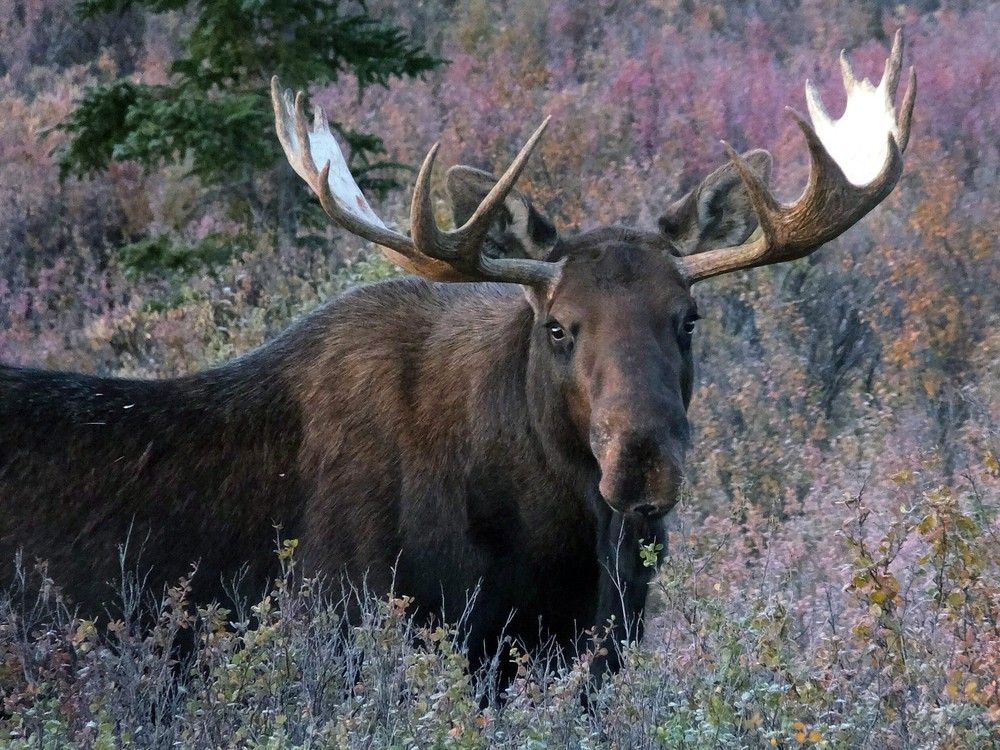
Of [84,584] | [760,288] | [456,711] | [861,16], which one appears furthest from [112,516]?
[861,16]

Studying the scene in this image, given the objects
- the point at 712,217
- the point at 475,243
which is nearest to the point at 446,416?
the point at 475,243

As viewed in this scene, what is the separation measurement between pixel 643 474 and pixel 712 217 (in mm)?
1234

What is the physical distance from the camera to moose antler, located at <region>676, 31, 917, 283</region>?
16.4 ft

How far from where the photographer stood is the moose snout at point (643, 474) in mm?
4648

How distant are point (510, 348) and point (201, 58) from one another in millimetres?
5096

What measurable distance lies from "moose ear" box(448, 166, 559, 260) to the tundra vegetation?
1029mm

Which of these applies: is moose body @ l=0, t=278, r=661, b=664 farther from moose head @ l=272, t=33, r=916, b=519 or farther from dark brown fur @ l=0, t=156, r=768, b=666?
moose head @ l=272, t=33, r=916, b=519

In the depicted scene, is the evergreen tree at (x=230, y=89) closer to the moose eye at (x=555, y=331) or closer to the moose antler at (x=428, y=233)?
the moose antler at (x=428, y=233)

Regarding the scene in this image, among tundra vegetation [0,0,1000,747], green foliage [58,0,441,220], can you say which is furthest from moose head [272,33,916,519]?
green foliage [58,0,441,220]

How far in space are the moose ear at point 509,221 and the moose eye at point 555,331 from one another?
0.29 metres

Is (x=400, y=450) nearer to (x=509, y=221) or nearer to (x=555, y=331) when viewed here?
(x=555, y=331)

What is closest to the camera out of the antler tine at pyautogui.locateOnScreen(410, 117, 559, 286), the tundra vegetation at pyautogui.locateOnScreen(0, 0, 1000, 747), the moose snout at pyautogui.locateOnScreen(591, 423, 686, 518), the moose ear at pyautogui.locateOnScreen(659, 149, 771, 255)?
the tundra vegetation at pyautogui.locateOnScreen(0, 0, 1000, 747)

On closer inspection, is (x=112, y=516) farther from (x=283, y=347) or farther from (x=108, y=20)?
(x=108, y=20)

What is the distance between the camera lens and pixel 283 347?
226 inches
